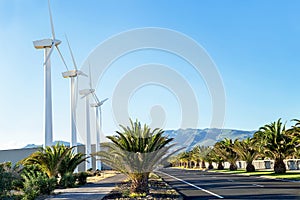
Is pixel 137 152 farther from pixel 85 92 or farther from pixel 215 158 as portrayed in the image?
pixel 215 158

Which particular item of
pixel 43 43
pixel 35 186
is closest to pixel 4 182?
pixel 35 186

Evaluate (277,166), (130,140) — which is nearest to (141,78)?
(130,140)

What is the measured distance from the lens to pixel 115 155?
65.3ft

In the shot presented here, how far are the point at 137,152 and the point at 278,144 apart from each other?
918 inches

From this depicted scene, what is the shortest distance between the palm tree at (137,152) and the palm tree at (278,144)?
21545 millimetres

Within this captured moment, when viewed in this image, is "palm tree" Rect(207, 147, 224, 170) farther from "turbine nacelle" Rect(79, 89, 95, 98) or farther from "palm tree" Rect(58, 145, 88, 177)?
"palm tree" Rect(58, 145, 88, 177)

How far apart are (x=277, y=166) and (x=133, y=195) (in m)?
24.8

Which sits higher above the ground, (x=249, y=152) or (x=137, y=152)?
(x=137, y=152)

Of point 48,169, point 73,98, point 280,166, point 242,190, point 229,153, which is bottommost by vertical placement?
point 242,190

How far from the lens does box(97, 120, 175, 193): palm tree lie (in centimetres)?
1930

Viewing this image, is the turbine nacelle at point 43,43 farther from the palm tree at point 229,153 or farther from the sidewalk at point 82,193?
the palm tree at point 229,153

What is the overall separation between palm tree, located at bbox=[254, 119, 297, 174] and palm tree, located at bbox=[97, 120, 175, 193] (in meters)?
21.5

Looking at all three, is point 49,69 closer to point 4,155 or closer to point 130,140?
point 130,140

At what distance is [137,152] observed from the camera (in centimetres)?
1970
